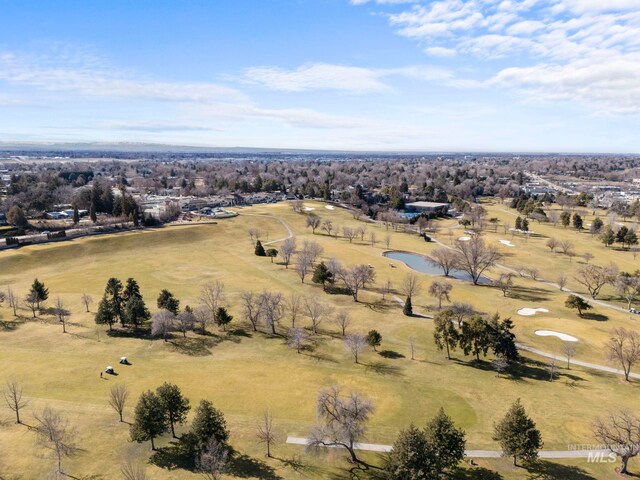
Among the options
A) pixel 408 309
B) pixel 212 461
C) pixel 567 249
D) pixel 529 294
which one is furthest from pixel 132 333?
pixel 567 249

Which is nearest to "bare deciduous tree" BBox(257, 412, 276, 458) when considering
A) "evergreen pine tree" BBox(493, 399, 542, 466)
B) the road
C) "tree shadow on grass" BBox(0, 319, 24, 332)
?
the road

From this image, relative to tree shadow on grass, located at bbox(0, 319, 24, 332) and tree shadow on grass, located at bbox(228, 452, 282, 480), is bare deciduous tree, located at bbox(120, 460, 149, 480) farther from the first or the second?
A: tree shadow on grass, located at bbox(0, 319, 24, 332)

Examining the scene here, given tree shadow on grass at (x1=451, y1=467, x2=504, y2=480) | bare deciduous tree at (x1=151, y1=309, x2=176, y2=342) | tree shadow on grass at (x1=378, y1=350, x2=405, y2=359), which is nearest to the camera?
tree shadow on grass at (x1=451, y1=467, x2=504, y2=480)

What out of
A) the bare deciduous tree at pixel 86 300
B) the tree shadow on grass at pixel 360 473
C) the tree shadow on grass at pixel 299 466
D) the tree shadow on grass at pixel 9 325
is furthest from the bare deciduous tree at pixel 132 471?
the bare deciduous tree at pixel 86 300

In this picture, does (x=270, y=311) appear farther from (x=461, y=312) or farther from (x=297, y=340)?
(x=461, y=312)

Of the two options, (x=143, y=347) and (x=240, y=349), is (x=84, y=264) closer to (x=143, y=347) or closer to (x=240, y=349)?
(x=143, y=347)
